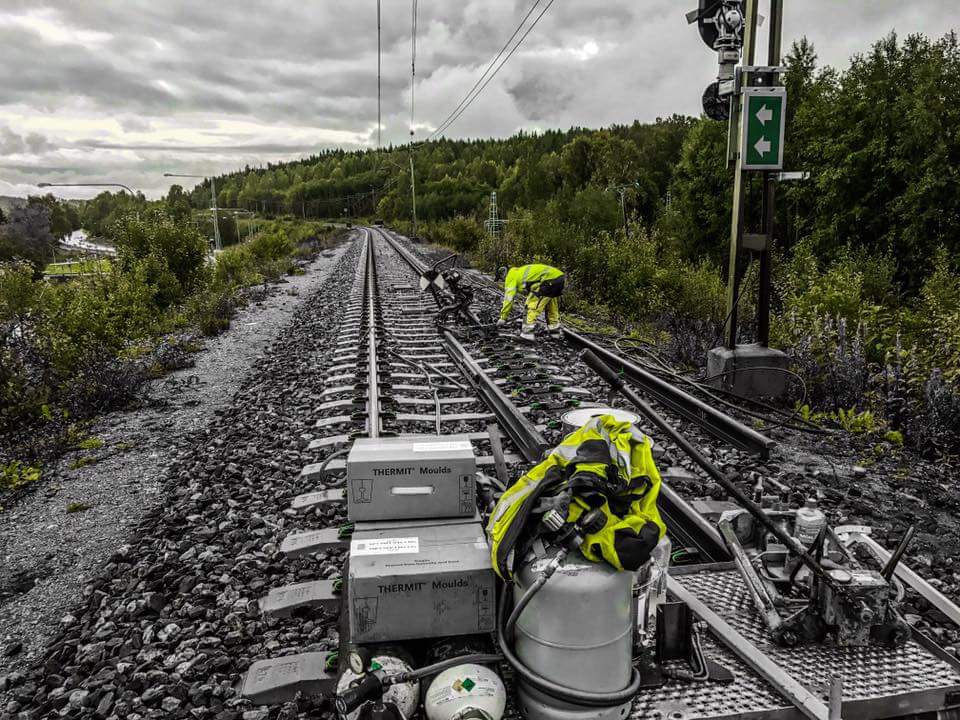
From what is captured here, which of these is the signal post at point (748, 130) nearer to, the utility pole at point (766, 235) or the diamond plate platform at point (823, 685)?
the utility pole at point (766, 235)

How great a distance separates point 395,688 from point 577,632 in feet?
2.39

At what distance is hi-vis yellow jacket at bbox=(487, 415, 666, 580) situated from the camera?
2.27 metres

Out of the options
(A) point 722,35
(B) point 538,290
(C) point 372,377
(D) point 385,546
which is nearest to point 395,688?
(D) point 385,546

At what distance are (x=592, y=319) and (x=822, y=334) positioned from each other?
4907mm

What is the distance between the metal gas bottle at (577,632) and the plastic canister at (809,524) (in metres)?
1.15

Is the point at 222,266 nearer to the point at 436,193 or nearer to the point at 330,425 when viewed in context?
the point at 330,425

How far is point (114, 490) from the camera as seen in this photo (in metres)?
5.16

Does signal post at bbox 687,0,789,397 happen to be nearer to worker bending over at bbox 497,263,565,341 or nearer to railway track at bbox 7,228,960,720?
railway track at bbox 7,228,960,720

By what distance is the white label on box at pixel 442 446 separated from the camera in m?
3.25

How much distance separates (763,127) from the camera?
6340 mm

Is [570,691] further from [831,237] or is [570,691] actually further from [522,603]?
[831,237]

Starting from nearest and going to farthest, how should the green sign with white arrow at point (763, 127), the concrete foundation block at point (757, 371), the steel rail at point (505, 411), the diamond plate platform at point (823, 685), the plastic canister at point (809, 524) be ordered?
1. the diamond plate platform at point (823, 685)
2. the plastic canister at point (809, 524)
3. the steel rail at point (505, 411)
4. the green sign with white arrow at point (763, 127)
5. the concrete foundation block at point (757, 371)

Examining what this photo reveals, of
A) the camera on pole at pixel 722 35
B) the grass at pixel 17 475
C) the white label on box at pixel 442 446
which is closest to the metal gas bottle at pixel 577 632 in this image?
the white label on box at pixel 442 446

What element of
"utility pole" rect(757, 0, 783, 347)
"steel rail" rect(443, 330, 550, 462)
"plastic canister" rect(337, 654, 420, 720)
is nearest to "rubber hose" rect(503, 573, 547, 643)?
"plastic canister" rect(337, 654, 420, 720)
